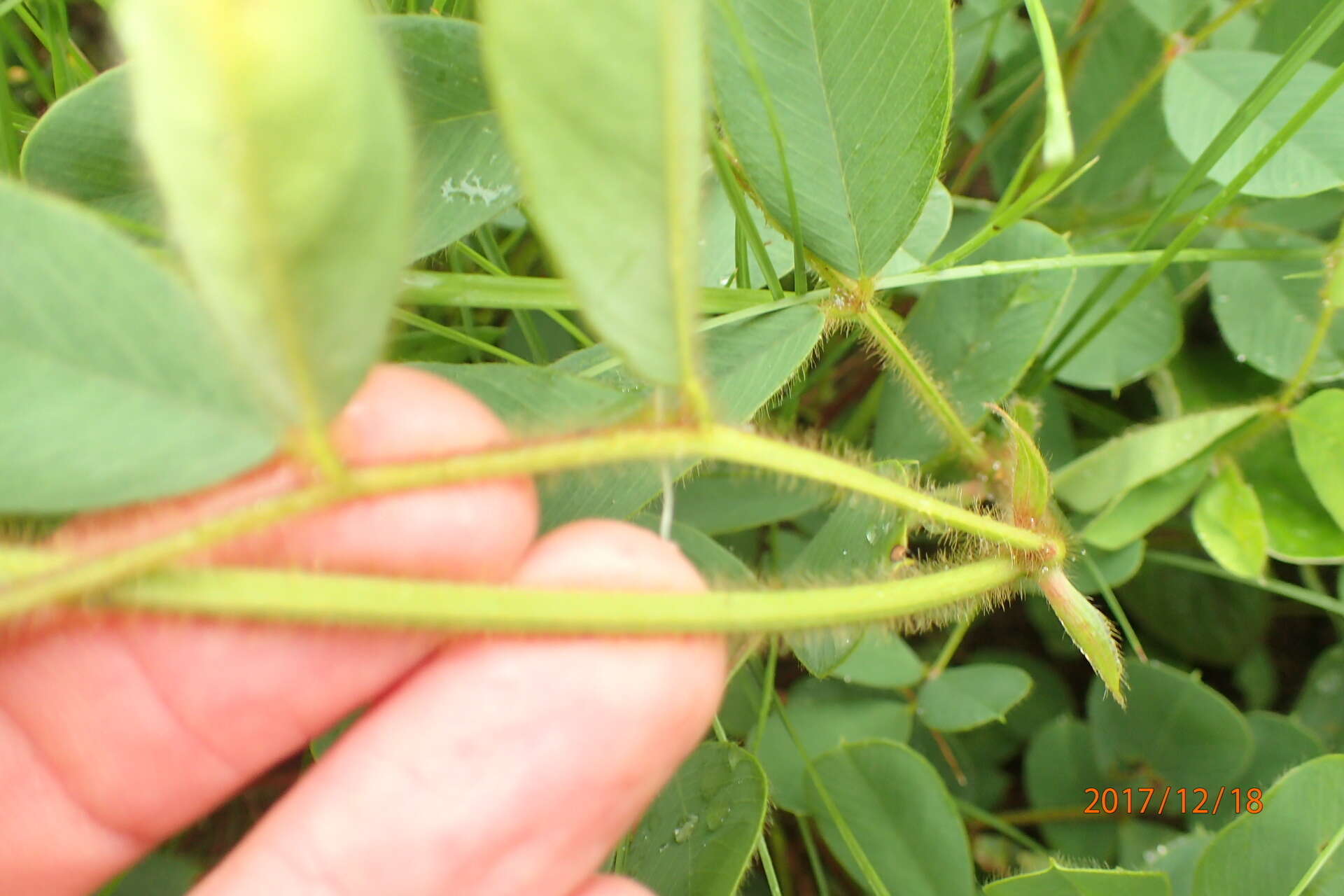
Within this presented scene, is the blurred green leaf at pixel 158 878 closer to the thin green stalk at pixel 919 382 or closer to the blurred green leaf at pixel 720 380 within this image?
the blurred green leaf at pixel 720 380

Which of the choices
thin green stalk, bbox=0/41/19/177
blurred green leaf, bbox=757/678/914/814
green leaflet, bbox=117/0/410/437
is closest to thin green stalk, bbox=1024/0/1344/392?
blurred green leaf, bbox=757/678/914/814

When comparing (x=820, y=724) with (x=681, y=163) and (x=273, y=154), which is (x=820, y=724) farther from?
(x=273, y=154)

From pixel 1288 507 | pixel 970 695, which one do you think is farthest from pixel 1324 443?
pixel 970 695

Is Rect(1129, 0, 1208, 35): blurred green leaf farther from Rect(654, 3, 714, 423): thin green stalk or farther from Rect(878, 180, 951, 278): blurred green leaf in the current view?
Rect(654, 3, 714, 423): thin green stalk

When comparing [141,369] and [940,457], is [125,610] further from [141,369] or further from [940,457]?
[940,457]

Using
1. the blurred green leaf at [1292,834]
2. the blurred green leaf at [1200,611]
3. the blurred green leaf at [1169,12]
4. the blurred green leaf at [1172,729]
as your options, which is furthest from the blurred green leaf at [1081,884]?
the blurred green leaf at [1169,12]

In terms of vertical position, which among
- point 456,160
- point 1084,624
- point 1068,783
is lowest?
point 1068,783

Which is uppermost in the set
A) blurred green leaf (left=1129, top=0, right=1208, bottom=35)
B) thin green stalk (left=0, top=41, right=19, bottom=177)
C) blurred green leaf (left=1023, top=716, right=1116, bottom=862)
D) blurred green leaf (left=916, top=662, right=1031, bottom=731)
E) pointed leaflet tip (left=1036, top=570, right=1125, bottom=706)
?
thin green stalk (left=0, top=41, right=19, bottom=177)
